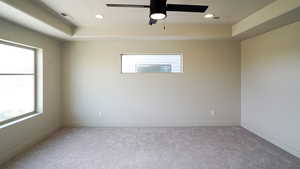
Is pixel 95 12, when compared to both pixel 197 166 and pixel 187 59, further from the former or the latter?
pixel 197 166

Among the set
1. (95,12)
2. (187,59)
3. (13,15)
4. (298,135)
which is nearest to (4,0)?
(13,15)

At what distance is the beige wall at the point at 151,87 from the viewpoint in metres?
4.62

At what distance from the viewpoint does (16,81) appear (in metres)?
3.35

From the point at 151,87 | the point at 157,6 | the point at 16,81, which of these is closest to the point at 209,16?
the point at 157,6

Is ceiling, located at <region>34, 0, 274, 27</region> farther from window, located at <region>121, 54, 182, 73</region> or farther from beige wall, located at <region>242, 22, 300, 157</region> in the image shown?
window, located at <region>121, 54, 182, 73</region>

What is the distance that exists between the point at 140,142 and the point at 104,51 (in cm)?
250

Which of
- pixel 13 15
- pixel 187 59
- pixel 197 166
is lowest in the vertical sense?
pixel 197 166

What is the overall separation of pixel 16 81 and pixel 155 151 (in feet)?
9.66

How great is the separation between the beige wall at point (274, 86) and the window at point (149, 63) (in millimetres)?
1774

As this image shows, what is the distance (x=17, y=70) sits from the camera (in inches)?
132

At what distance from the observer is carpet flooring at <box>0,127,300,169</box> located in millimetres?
2730

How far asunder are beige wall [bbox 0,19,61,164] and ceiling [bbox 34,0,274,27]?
0.79m


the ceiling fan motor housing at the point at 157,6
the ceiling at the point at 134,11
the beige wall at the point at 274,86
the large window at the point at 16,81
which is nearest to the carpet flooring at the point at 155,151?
the beige wall at the point at 274,86

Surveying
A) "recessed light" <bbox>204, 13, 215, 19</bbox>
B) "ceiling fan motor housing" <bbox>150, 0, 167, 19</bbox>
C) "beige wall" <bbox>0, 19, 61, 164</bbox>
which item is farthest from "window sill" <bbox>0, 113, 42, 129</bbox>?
"recessed light" <bbox>204, 13, 215, 19</bbox>
